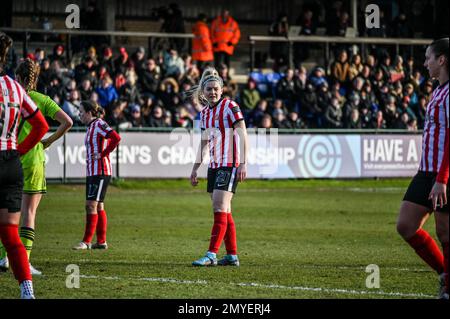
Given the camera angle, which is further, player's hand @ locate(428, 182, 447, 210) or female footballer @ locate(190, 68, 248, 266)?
female footballer @ locate(190, 68, 248, 266)

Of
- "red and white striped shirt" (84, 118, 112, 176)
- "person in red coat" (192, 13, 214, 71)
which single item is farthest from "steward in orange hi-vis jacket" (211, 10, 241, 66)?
"red and white striped shirt" (84, 118, 112, 176)

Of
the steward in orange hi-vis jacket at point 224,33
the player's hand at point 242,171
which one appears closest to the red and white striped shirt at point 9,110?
the player's hand at point 242,171

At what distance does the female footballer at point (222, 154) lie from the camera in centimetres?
1138

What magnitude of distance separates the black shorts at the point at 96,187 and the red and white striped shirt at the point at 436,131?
647cm

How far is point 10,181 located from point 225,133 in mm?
4035

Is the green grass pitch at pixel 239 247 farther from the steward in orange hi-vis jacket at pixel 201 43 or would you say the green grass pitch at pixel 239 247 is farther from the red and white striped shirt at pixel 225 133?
the steward in orange hi-vis jacket at pixel 201 43

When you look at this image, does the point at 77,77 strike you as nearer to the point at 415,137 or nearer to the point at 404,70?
the point at 415,137

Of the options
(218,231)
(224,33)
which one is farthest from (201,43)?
(218,231)

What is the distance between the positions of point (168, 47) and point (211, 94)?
746 inches

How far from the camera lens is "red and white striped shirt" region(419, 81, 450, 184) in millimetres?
8078

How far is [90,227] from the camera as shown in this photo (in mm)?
13547

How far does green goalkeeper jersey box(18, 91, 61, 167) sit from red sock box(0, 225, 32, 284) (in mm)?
2409

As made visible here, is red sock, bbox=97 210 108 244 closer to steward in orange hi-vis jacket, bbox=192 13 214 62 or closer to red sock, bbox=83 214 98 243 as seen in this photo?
red sock, bbox=83 214 98 243

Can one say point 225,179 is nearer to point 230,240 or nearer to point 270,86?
point 230,240
